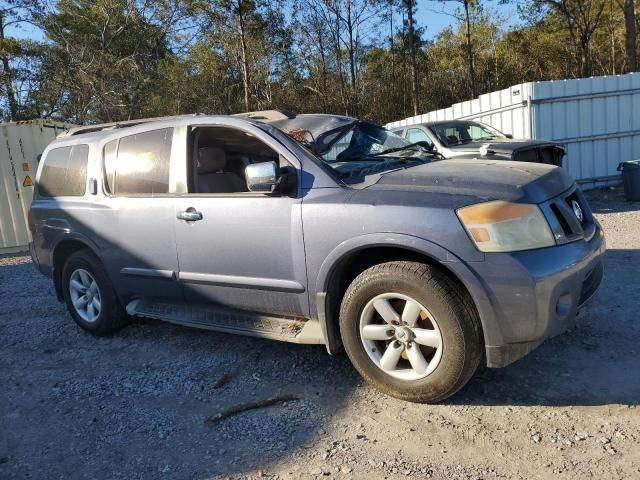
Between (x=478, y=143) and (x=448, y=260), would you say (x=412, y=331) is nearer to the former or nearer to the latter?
(x=448, y=260)

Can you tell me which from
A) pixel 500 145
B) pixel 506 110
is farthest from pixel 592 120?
pixel 500 145

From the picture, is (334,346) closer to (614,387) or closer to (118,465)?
(118,465)

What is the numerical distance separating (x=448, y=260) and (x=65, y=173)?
12.4 ft

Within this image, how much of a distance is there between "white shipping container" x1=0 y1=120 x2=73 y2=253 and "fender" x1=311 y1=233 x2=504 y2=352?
10.1m

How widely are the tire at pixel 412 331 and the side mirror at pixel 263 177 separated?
817mm

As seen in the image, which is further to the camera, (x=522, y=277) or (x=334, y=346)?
(x=334, y=346)

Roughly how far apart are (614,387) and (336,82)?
29.3 m

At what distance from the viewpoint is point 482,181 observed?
3.21m

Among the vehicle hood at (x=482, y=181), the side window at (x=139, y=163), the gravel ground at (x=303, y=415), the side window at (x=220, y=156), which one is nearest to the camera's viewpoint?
the gravel ground at (x=303, y=415)

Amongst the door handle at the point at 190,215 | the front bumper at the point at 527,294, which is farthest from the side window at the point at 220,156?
the front bumper at the point at 527,294

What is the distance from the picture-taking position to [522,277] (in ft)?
9.27

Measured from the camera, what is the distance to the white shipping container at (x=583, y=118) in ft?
38.6

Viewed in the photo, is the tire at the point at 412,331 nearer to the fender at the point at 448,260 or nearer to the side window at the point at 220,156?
the fender at the point at 448,260

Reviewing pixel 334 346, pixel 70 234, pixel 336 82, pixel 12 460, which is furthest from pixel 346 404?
pixel 336 82
